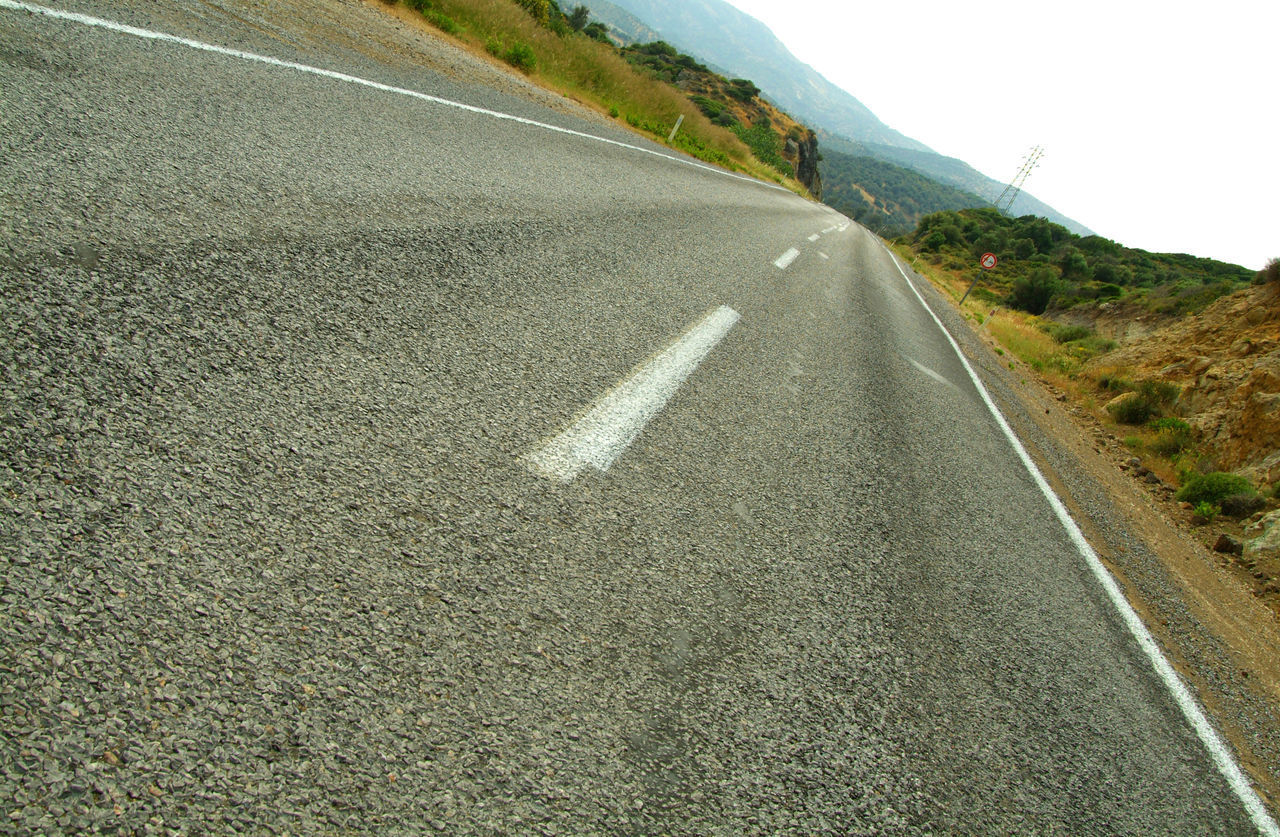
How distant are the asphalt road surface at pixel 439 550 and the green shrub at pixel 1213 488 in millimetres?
4693

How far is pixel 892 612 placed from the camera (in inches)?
95.0

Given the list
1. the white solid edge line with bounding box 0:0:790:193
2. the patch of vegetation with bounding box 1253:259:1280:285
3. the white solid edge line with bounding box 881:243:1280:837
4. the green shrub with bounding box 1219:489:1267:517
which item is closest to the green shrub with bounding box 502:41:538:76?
the white solid edge line with bounding box 0:0:790:193

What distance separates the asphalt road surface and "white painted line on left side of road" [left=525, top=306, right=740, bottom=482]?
0.02 meters

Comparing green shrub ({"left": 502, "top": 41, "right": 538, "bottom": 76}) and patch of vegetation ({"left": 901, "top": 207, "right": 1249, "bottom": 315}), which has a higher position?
patch of vegetation ({"left": 901, "top": 207, "right": 1249, "bottom": 315})

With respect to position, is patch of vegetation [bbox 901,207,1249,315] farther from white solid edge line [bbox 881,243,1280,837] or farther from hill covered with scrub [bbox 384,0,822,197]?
white solid edge line [bbox 881,243,1280,837]

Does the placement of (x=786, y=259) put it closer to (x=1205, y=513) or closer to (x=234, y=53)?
(x=1205, y=513)

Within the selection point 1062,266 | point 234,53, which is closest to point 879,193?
point 1062,266

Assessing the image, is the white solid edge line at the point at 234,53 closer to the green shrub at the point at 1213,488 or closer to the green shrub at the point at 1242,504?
the green shrub at the point at 1213,488

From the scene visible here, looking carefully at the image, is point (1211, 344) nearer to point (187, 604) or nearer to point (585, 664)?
point (585, 664)

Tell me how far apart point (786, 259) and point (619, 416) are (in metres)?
6.94

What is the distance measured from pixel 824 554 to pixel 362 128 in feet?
14.9

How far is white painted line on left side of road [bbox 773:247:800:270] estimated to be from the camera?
8102 millimetres

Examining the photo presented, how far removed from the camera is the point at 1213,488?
7.07 m

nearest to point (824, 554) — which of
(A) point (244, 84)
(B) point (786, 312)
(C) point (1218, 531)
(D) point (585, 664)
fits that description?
(D) point (585, 664)
